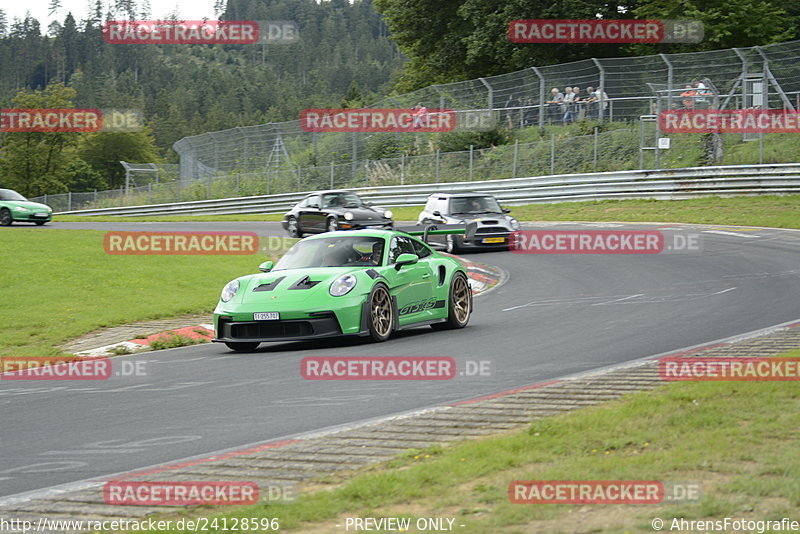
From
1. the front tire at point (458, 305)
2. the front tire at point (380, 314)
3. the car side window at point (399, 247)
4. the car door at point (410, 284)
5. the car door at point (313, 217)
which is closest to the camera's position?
the front tire at point (380, 314)

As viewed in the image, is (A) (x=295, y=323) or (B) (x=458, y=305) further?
(B) (x=458, y=305)

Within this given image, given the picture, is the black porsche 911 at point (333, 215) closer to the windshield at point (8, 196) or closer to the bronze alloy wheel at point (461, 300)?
the windshield at point (8, 196)

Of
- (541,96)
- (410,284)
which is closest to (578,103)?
(541,96)

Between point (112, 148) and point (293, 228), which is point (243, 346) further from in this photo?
point (112, 148)

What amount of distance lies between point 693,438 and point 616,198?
95.4 ft

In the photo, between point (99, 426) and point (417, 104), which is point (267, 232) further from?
point (99, 426)

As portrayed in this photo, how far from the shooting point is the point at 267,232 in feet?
105

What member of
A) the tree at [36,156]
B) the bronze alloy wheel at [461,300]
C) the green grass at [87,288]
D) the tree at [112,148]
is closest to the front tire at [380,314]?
the bronze alloy wheel at [461,300]

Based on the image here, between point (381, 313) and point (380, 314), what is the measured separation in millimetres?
28

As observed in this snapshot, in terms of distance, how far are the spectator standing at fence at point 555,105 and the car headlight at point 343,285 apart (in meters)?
27.2

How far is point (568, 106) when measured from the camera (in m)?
38.0

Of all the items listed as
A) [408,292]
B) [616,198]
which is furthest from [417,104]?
[408,292]

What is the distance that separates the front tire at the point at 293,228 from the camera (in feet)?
98.9

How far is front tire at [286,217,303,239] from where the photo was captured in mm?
30156
